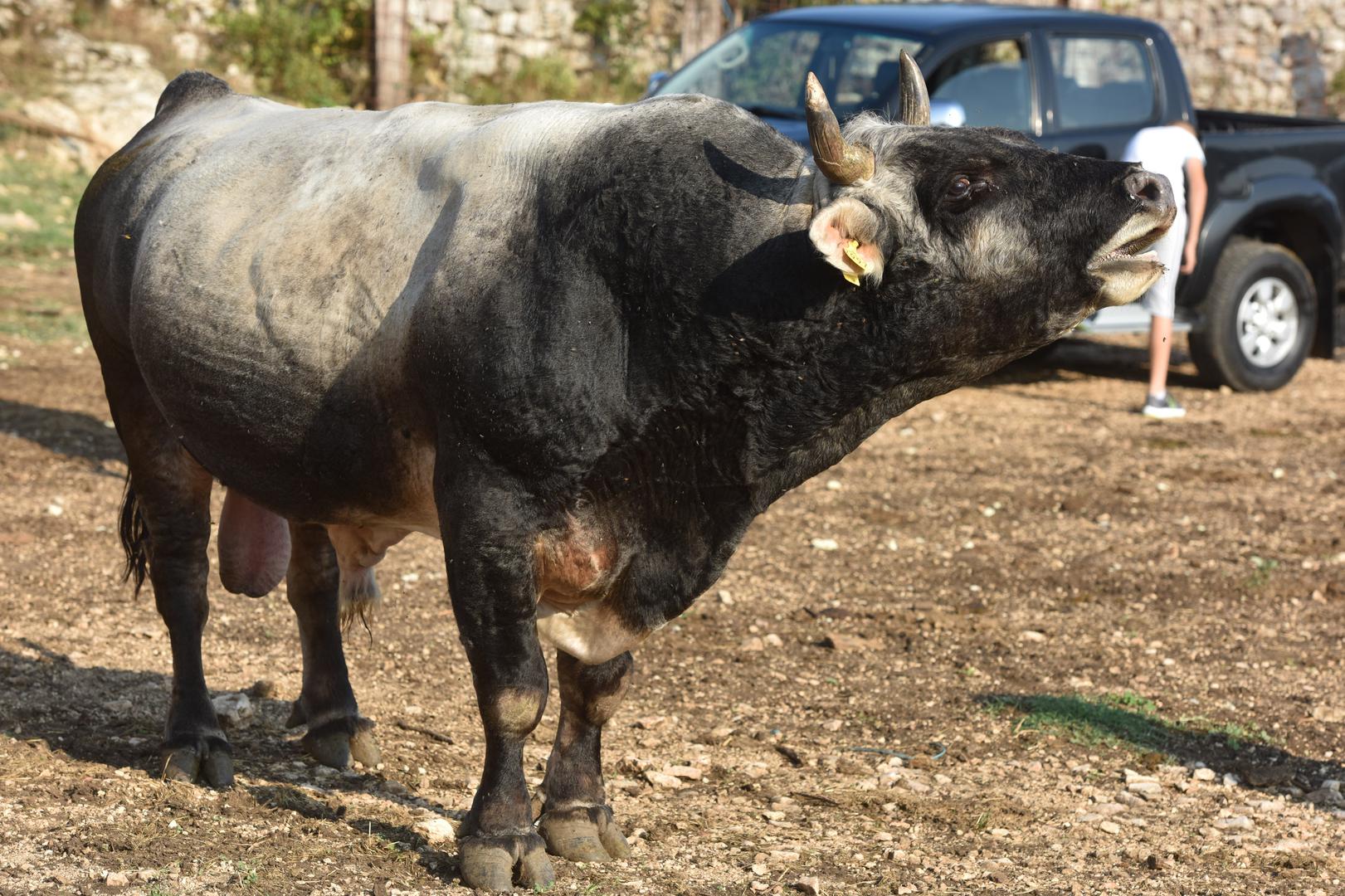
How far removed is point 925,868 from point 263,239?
7.33 ft

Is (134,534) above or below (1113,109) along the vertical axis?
below

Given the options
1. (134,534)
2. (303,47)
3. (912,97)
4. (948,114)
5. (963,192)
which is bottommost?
(134,534)

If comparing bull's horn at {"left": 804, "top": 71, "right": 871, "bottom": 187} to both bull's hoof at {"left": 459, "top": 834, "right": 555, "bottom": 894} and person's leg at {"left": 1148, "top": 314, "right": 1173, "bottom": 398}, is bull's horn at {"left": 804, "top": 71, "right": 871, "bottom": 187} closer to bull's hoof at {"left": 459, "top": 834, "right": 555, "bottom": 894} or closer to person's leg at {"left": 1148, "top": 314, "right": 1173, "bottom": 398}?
bull's hoof at {"left": 459, "top": 834, "right": 555, "bottom": 894}

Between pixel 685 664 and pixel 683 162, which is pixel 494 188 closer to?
pixel 683 162

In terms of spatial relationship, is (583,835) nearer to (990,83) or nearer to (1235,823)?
(1235,823)

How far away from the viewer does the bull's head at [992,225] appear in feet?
10.2

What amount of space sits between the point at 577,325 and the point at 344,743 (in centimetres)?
167

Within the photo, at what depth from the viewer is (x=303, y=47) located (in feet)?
54.6

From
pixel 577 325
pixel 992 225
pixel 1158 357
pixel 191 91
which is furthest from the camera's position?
pixel 1158 357

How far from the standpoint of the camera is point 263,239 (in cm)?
391

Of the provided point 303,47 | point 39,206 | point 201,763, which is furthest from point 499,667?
point 303,47

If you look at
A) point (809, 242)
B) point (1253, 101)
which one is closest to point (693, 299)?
point (809, 242)

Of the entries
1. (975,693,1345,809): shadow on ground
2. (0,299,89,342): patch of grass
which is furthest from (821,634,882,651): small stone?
(0,299,89,342): patch of grass

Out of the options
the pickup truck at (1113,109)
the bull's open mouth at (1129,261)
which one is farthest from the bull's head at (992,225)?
→ the pickup truck at (1113,109)
